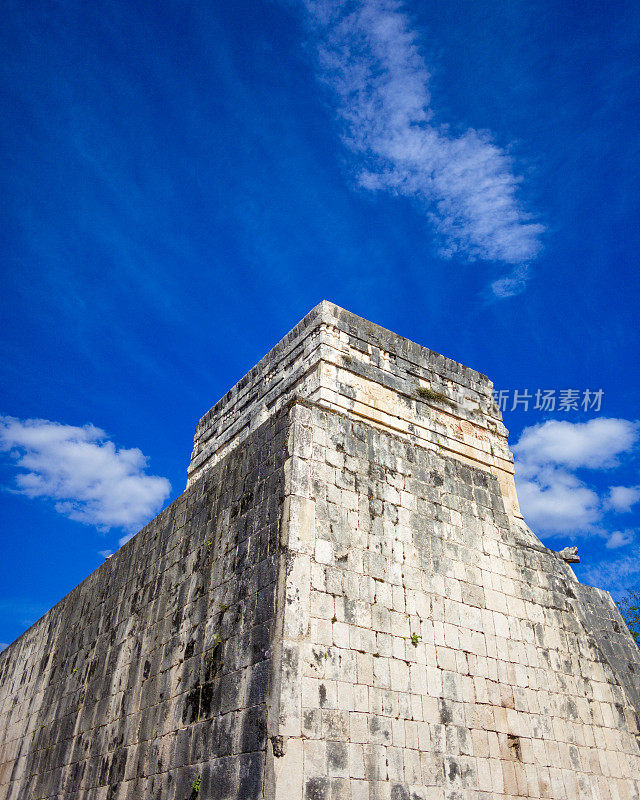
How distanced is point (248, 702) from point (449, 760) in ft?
7.09

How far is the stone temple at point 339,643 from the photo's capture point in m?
5.65

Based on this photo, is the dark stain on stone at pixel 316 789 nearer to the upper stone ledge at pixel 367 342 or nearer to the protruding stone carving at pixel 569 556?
the protruding stone carving at pixel 569 556

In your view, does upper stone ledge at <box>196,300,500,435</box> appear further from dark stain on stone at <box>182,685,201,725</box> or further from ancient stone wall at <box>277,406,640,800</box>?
dark stain on stone at <box>182,685,201,725</box>

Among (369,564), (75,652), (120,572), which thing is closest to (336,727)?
(369,564)

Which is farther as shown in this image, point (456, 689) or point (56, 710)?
point (56, 710)

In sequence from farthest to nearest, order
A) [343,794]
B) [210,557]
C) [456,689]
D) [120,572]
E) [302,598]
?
[120,572] < [210,557] < [456,689] < [302,598] < [343,794]

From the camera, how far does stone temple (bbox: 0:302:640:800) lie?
18.5 feet

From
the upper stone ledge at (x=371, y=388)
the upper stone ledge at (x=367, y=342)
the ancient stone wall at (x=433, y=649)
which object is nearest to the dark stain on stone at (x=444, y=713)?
the ancient stone wall at (x=433, y=649)

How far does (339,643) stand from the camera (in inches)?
233

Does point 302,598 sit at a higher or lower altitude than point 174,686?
higher

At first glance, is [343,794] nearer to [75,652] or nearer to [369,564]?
[369,564]

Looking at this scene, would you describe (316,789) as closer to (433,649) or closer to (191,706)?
(191,706)

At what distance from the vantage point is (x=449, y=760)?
20.2 feet

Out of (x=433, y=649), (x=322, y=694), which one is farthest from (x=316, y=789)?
(x=433, y=649)
